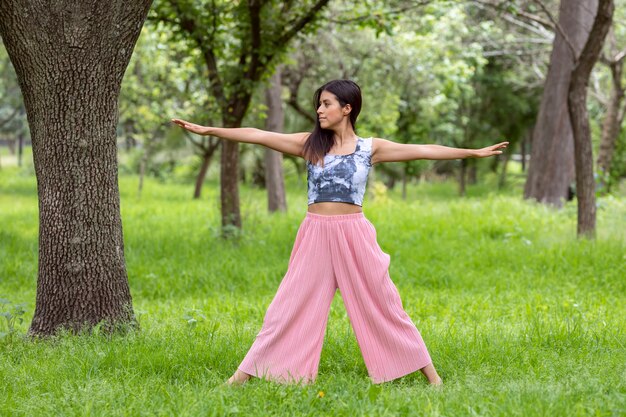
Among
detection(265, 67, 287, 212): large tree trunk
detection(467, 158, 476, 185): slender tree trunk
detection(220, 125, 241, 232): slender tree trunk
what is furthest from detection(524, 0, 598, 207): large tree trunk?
detection(467, 158, 476, 185): slender tree trunk

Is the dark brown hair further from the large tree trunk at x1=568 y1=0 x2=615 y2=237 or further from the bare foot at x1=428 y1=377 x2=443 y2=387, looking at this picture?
the large tree trunk at x1=568 y1=0 x2=615 y2=237

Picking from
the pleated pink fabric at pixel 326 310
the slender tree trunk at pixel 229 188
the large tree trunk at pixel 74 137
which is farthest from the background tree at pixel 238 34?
the pleated pink fabric at pixel 326 310

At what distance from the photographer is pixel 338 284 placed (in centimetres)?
465

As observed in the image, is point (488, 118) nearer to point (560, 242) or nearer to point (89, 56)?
point (560, 242)

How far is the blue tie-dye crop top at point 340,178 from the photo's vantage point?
4613mm

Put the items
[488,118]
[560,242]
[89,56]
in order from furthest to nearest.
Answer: [488,118] → [560,242] → [89,56]

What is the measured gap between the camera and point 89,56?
5453 millimetres

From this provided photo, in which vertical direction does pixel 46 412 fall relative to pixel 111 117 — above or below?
below

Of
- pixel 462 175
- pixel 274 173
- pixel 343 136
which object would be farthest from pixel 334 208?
pixel 462 175

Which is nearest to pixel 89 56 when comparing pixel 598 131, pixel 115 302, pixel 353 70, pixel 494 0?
pixel 115 302

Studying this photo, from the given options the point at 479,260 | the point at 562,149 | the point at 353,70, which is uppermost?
the point at 353,70

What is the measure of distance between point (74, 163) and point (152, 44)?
44.4 ft

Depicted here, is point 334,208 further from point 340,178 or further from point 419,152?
point 419,152

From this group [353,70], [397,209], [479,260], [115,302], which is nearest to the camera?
[115,302]
